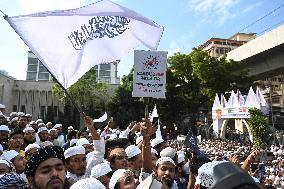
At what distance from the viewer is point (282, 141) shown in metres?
19.9

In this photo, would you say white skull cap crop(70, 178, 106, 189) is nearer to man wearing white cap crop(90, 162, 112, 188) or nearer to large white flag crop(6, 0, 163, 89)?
man wearing white cap crop(90, 162, 112, 188)

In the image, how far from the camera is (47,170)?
264cm

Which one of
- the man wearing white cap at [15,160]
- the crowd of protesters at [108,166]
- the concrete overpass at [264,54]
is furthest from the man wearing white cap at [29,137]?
the concrete overpass at [264,54]

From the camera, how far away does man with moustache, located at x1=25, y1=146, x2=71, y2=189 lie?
2.57 meters

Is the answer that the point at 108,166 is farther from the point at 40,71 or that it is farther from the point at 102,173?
the point at 40,71

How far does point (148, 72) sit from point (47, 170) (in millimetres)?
3390

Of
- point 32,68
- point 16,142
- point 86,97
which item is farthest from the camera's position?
point 32,68

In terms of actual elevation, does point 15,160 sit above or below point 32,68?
below

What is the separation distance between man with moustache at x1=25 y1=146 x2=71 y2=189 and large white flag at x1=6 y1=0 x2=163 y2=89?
187 cm

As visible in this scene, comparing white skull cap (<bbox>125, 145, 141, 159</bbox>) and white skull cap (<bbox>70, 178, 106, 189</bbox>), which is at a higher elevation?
white skull cap (<bbox>70, 178, 106, 189</bbox>)

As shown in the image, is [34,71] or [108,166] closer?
[108,166]

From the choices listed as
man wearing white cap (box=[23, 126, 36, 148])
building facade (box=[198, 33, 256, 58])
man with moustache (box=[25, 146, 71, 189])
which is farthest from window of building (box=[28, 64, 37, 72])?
man with moustache (box=[25, 146, 71, 189])

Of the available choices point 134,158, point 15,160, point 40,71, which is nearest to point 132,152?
point 134,158

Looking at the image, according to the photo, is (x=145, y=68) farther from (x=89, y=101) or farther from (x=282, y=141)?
(x=89, y=101)
